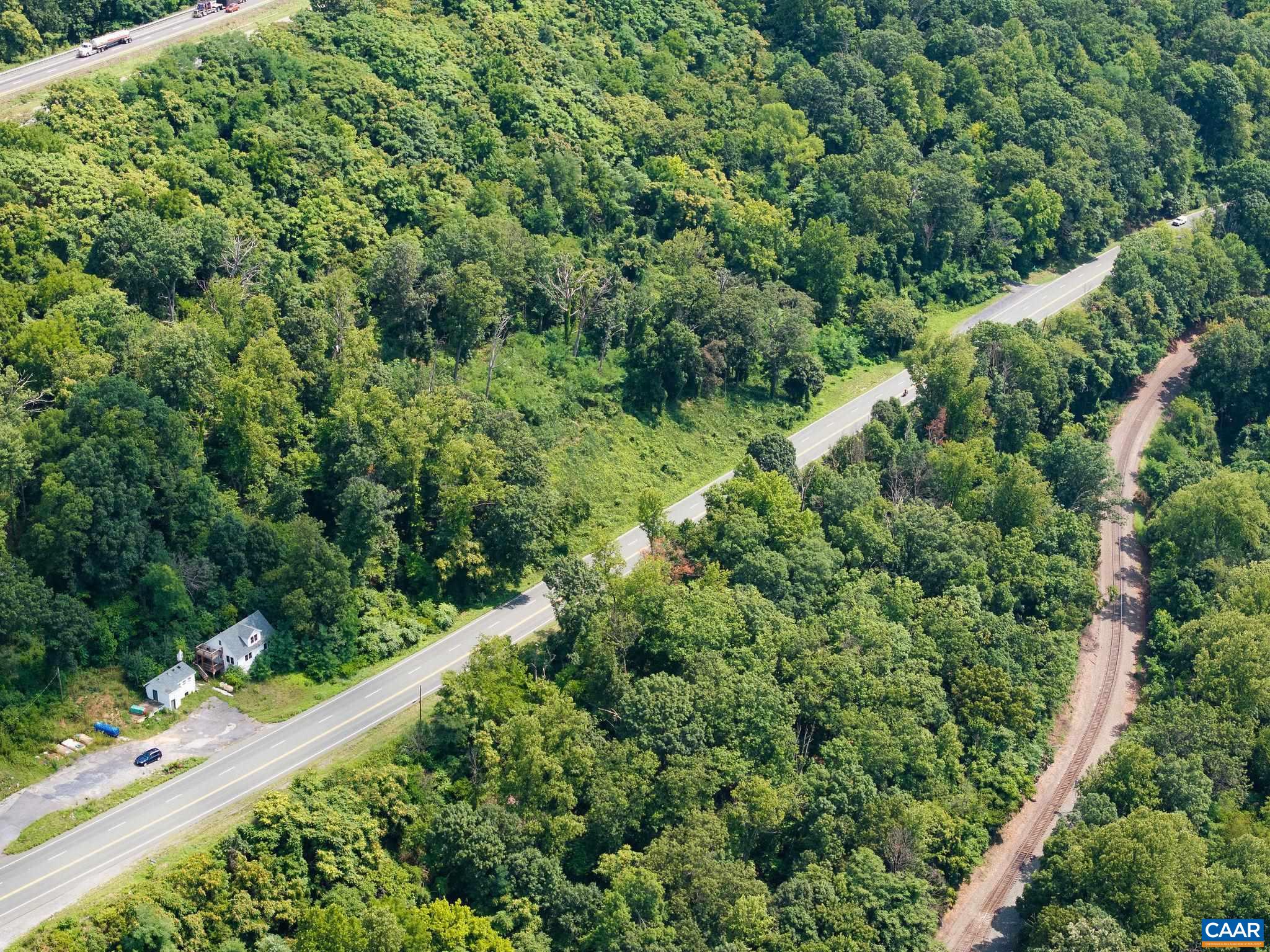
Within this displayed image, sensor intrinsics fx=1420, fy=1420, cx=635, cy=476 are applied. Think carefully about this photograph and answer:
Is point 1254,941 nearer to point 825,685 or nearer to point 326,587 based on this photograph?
point 825,685

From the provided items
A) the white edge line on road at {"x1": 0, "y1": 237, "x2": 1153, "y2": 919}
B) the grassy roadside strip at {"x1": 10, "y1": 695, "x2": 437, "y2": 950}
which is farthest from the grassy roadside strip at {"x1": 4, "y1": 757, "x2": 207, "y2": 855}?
the grassy roadside strip at {"x1": 10, "y1": 695, "x2": 437, "y2": 950}

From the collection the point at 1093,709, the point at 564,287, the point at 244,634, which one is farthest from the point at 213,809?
the point at 1093,709

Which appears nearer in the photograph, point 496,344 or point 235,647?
point 235,647

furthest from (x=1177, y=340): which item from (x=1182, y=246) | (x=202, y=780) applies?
(x=202, y=780)

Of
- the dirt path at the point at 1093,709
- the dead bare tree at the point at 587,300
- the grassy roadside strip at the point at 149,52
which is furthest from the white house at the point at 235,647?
the grassy roadside strip at the point at 149,52

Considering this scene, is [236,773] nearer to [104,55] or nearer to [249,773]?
[249,773]

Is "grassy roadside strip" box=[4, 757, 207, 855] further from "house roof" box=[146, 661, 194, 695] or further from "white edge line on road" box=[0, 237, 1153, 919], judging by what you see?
"house roof" box=[146, 661, 194, 695]
